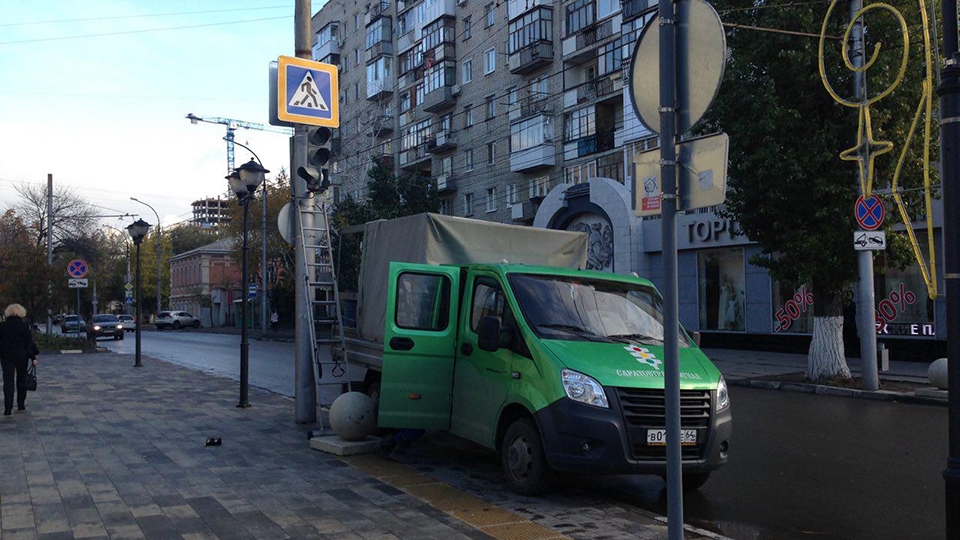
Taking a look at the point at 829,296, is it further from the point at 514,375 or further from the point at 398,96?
the point at 398,96

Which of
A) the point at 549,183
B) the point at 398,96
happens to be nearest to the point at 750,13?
the point at 549,183

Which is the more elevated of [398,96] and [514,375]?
[398,96]

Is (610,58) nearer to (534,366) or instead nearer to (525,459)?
(534,366)

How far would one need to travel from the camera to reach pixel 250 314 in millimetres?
69000

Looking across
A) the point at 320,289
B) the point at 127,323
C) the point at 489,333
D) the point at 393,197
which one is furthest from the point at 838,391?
the point at 127,323

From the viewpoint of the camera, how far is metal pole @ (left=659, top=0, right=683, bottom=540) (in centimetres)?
409

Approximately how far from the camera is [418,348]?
796cm

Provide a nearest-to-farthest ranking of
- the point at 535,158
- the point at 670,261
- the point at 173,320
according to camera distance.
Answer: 1. the point at 670,261
2. the point at 535,158
3. the point at 173,320

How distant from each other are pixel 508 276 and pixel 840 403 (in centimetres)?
913

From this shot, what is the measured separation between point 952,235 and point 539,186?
33423mm

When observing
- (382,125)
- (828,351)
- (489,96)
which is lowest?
(828,351)

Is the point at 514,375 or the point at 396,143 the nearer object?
the point at 514,375

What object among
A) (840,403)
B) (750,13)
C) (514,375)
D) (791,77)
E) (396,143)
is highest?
(396,143)

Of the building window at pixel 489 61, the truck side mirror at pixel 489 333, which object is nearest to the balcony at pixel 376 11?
the building window at pixel 489 61
